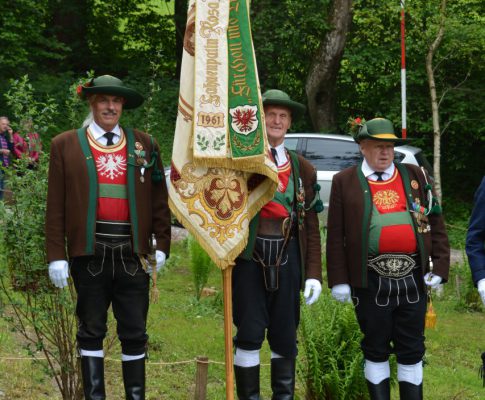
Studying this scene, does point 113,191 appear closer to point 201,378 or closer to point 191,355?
point 201,378

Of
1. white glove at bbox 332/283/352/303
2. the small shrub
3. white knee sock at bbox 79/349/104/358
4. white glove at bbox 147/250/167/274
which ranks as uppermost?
white glove at bbox 147/250/167/274

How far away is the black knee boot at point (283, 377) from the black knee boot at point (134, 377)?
2.46 feet

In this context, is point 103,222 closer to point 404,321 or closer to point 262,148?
point 262,148

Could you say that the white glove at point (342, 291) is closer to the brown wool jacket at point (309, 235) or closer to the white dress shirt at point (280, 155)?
the brown wool jacket at point (309, 235)

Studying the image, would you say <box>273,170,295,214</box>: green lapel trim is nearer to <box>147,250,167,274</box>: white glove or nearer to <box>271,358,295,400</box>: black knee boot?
<box>147,250,167,274</box>: white glove

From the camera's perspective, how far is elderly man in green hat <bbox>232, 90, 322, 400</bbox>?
4801 millimetres

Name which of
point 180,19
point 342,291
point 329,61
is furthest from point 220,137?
point 180,19

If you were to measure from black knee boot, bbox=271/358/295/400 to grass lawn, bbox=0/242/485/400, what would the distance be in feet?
3.09

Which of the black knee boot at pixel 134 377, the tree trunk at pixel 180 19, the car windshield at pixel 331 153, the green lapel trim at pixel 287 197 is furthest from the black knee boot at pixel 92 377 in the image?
the tree trunk at pixel 180 19

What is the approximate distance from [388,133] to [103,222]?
1687 millimetres

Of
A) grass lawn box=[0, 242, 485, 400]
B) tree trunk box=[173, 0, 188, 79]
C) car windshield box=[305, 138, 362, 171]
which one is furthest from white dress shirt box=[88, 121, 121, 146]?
tree trunk box=[173, 0, 188, 79]

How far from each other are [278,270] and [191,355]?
241cm

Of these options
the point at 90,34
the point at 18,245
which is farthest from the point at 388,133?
the point at 90,34

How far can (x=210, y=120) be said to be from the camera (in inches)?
187
